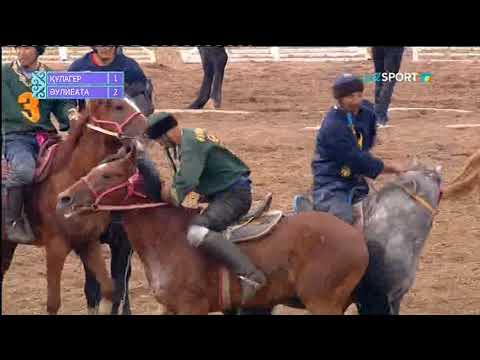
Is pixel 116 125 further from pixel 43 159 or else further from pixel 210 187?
pixel 210 187

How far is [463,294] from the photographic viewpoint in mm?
10492

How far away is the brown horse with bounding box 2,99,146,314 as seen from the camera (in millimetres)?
9094

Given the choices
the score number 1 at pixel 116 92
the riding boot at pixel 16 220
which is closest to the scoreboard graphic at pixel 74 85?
the score number 1 at pixel 116 92

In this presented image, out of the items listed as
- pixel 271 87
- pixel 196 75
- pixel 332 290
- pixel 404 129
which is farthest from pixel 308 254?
pixel 196 75

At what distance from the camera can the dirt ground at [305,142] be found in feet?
34.7

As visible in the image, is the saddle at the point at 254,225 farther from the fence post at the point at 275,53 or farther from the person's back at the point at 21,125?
the fence post at the point at 275,53

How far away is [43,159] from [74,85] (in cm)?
75

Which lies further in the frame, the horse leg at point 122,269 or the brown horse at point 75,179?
the horse leg at point 122,269

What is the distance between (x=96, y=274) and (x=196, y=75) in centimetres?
1342

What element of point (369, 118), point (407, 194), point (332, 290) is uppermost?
point (369, 118)

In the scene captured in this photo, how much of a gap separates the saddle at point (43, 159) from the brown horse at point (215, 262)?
117 centimetres

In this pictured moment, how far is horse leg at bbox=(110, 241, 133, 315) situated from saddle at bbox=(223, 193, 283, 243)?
171 centimetres

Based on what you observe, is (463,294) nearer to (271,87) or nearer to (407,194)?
(407,194)

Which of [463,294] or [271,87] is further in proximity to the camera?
[271,87]
